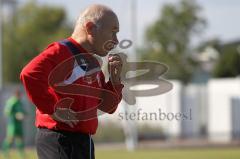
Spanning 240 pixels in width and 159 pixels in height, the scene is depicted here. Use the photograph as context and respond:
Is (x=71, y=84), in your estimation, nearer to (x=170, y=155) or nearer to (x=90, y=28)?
(x=90, y=28)

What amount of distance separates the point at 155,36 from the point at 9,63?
45.9ft

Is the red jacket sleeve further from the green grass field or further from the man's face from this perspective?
the green grass field

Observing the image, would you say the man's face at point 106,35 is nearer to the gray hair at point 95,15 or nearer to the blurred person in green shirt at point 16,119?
the gray hair at point 95,15

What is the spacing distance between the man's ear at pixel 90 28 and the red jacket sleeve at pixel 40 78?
32 centimetres

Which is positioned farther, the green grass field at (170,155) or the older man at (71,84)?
the green grass field at (170,155)

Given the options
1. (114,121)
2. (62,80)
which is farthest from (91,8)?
(114,121)

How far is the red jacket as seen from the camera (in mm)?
5512

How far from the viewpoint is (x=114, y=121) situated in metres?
36.7

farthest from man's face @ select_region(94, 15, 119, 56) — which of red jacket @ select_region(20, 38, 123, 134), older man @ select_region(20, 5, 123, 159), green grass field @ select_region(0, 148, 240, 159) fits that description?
green grass field @ select_region(0, 148, 240, 159)

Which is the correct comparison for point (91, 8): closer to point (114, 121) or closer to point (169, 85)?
point (169, 85)

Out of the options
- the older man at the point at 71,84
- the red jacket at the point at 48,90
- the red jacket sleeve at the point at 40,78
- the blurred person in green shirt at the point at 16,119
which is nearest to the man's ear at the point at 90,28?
the older man at the point at 71,84

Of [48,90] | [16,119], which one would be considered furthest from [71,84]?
[16,119]

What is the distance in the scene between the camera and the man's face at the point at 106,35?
18.9 feet

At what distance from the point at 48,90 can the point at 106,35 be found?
62 centimetres
